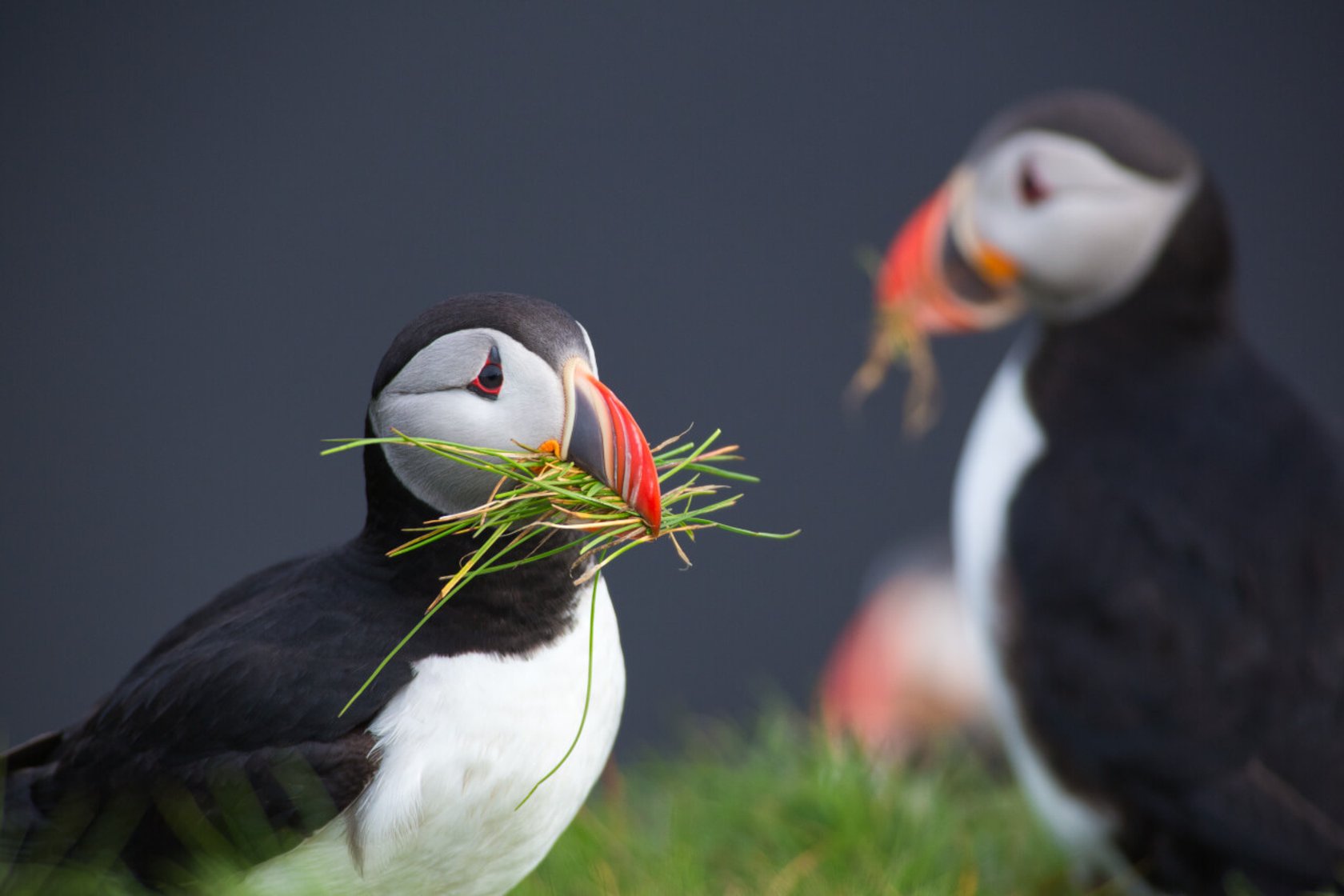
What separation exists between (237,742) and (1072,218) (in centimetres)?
143

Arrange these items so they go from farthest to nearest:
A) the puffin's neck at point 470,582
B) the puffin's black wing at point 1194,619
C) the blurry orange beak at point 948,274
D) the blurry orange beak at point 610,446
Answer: the blurry orange beak at point 948,274 → the puffin's black wing at point 1194,619 → the puffin's neck at point 470,582 → the blurry orange beak at point 610,446

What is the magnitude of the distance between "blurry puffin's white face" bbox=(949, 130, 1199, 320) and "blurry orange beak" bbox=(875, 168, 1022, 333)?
0.04 meters

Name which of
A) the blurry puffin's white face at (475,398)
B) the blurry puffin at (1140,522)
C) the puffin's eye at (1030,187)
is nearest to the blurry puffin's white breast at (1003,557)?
the blurry puffin at (1140,522)

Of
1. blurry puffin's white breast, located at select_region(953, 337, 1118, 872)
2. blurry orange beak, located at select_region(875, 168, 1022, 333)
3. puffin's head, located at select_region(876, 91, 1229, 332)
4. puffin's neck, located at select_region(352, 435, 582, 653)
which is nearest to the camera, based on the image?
puffin's neck, located at select_region(352, 435, 582, 653)

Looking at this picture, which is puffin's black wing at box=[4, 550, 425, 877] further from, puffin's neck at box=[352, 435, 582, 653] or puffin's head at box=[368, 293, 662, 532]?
puffin's head at box=[368, 293, 662, 532]

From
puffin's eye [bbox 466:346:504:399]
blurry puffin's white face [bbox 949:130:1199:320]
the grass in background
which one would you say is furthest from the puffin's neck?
blurry puffin's white face [bbox 949:130:1199:320]

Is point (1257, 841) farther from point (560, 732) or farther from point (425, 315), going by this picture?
point (425, 315)

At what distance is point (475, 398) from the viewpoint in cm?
127

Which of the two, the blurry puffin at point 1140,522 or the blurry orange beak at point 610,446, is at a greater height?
the blurry orange beak at point 610,446

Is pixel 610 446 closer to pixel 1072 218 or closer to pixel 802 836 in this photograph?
pixel 802 836

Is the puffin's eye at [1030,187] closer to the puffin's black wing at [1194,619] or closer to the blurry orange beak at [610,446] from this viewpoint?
the puffin's black wing at [1194,619]

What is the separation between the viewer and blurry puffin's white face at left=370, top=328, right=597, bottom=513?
124cm

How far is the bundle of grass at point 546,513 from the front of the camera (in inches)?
48.3

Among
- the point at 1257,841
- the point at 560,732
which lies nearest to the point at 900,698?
the point at 1257,841
